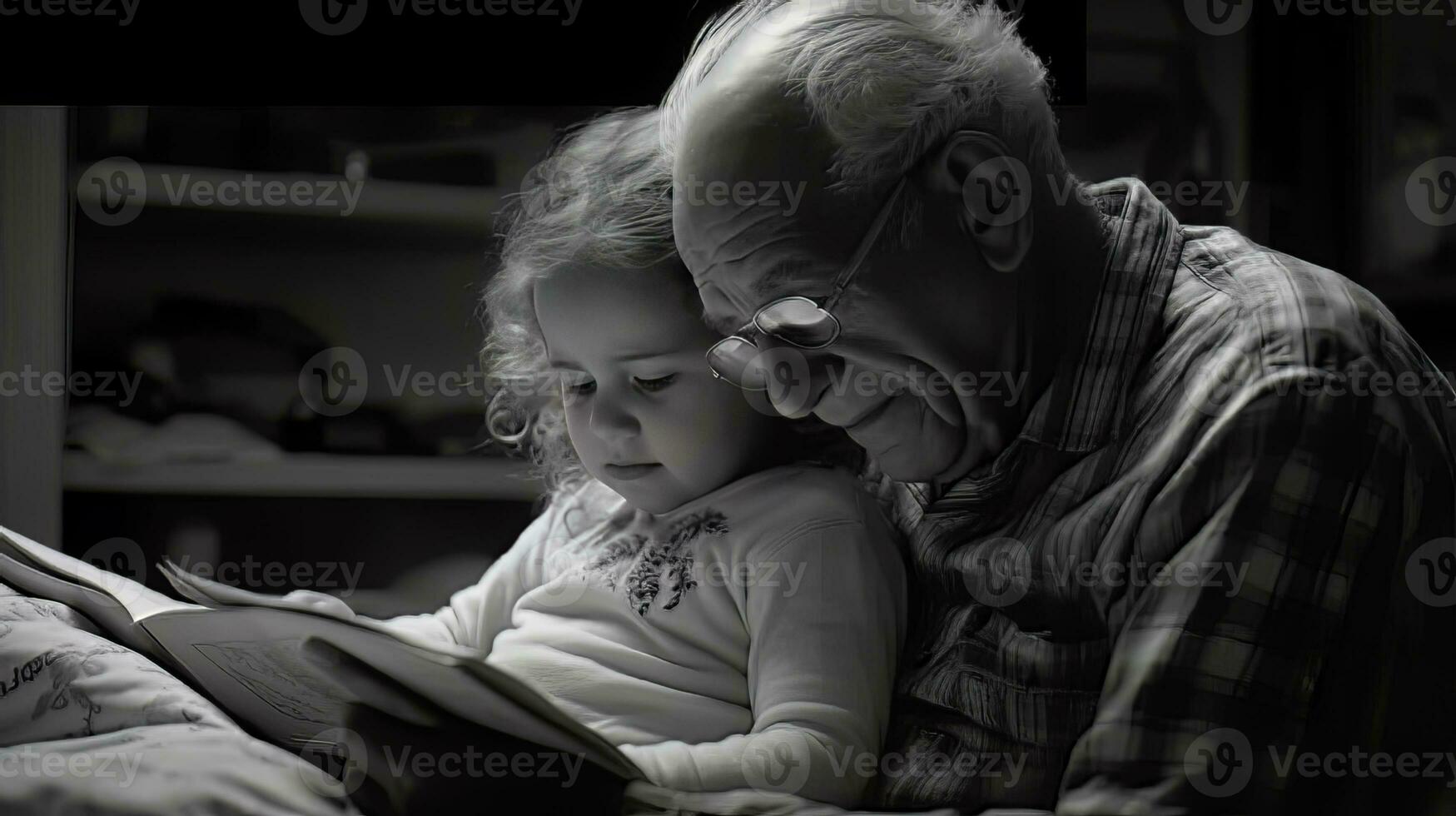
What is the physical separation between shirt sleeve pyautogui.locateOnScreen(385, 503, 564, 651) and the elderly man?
14.8 inches

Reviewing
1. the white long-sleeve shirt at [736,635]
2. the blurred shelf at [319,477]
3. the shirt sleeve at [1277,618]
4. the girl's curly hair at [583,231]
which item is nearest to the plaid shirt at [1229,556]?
the shirt sleeve at [1277,618]

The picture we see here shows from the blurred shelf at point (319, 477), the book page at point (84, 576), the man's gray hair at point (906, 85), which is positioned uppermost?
the man's gray hair at point (906, 85)

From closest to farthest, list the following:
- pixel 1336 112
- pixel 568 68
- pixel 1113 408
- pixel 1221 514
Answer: pixel 1221 514 → pixel 1113 408 → pixel 1336 112 → pixel 568 68

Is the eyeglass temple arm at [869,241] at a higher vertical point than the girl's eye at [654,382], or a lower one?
higher

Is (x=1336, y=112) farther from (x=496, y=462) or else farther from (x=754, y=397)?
(x=496, y=462)

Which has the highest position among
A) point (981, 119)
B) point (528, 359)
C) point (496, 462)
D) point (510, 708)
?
point (981, 119)

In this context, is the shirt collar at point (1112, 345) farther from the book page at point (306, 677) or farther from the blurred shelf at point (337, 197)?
the blurred shelf at point (337, 197)

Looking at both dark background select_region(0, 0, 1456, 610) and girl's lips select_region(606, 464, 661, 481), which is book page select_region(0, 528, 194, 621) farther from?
dark background select_region(0, 0, 1456, 610)

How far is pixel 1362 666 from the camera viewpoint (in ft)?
2.10

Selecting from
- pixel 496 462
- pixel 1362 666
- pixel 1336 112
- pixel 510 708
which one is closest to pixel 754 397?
pixel 510 708

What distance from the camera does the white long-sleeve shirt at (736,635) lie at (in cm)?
79

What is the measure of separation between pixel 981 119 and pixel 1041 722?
0.40 metres

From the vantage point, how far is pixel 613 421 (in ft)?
3.18

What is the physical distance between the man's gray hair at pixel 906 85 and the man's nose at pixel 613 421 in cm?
25
